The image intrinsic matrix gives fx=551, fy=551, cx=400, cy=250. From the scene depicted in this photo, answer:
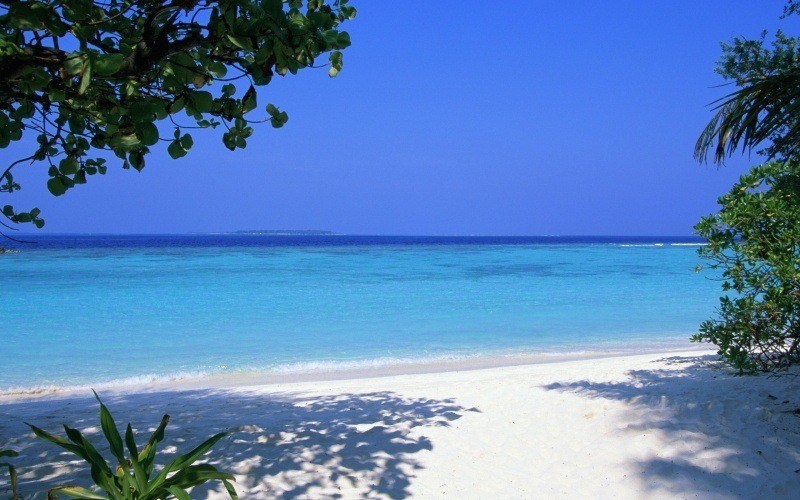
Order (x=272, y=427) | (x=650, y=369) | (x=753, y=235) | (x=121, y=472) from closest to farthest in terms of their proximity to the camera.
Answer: (x=121, y=472) → (x=272, y=427) → (x=753, y=235) → (x=650, y=369)

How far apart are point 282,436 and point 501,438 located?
164cm

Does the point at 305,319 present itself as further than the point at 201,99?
Yes

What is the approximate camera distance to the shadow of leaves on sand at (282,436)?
3330mm

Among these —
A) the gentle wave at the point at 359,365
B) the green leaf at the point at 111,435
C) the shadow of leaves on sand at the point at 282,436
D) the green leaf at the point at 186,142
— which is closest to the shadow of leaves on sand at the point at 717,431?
the shadow of leaves on sand at the point at 282,436

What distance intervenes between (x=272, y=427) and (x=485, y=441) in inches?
67.1

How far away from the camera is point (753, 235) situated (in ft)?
16.2

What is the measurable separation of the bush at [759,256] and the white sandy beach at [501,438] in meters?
0.40

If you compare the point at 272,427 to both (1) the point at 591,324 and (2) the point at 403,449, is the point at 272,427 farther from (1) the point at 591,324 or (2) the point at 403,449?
(1) the point at 591,324

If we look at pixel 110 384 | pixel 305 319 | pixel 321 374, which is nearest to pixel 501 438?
pixel 321 374

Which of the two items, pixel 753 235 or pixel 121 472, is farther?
pixel 753 235

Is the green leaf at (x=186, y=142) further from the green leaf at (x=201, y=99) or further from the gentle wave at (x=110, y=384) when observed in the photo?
the gentle wave at (x=110, y=384)

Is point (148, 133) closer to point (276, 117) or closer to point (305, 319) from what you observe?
point (276, 117)

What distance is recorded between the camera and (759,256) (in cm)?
486

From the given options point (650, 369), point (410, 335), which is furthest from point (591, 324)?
point (650, 369)
